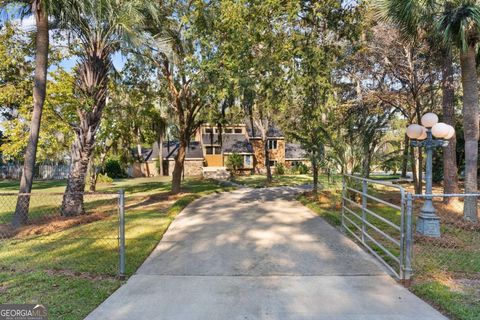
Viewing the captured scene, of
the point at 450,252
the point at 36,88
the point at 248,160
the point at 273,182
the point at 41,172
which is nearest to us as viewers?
the point at 450,252

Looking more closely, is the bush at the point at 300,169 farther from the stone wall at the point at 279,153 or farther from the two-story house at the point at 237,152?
the stone wall at the point at 279,153

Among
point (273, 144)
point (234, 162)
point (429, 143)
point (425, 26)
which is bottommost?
point (234, 162)

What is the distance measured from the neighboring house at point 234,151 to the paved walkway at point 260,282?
2390 centimetres

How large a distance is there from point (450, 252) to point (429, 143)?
2.51m

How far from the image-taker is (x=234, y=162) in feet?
101

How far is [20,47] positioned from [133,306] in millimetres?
18676

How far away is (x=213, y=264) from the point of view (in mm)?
5094

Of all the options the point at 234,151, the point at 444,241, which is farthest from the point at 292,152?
the point at 444,241

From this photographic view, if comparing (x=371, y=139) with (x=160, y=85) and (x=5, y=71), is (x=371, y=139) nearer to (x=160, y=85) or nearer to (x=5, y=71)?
(x=160, y=85)

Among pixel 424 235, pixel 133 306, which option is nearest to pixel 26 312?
pixel 133 306

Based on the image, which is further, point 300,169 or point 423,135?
point 300,169

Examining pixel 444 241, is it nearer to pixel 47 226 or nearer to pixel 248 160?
pixel 47 226

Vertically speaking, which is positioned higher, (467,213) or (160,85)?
(160,85)

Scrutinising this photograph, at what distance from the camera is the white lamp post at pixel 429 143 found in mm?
6371
